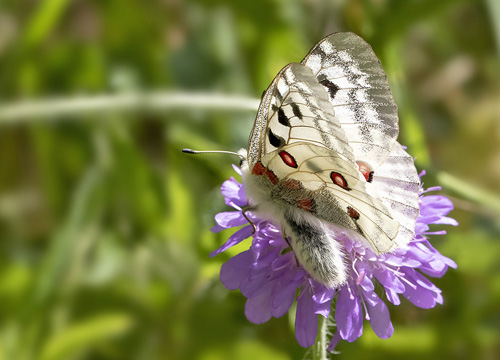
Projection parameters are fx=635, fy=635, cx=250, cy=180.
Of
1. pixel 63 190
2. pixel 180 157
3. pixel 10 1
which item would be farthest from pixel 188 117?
pixel 10 1

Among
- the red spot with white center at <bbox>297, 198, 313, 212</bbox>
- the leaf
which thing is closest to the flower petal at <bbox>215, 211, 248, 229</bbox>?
the red spot with white center at <bbox>297, 198, 313, 212</bbox>

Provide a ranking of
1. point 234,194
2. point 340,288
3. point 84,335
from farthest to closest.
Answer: point 84,335 < point 234,194 < point 340,288

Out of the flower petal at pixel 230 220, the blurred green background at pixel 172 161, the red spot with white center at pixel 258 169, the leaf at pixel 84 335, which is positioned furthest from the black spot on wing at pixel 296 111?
the leaf at pixel 84 335

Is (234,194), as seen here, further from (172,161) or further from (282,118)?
(172,161)

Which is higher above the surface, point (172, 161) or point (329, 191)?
point (329, 191)

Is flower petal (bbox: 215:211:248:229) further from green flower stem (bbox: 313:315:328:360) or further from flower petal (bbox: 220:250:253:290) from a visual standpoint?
green flower stem (bbox: 313:315:328:360)

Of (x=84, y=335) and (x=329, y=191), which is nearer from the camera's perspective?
(x=329, y=191)

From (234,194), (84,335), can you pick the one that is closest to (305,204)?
(234,194)
